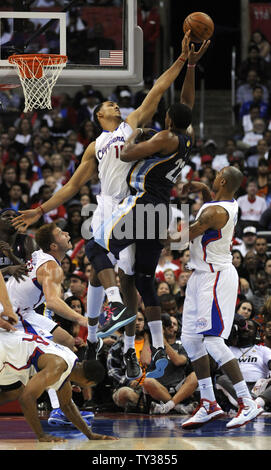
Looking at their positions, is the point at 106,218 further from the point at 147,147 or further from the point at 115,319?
the point at 115,319

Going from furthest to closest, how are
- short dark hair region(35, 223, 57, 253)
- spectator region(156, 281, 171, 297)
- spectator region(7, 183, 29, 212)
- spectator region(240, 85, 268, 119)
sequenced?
spectator region(240, 85, 268, 119), spectator region(7, 183, 29, 212), spectator region(156, 281, 171, 297), short dark hair region(35, 223, 57, 253)

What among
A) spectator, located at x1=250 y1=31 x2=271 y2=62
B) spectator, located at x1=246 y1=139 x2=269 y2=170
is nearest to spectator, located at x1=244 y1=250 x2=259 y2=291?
spectator, located at x1=246 y1=139 x2=269 y2=170

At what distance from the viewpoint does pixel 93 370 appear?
768 cm

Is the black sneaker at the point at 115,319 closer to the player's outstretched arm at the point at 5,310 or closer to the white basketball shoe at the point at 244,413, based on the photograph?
the player's outstretched arm at the point at 5,310

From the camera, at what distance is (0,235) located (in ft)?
28.3

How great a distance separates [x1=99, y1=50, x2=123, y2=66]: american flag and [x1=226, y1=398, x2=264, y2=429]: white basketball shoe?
368 cm

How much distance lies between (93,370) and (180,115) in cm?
246

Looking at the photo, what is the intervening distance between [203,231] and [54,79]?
7.21 ft

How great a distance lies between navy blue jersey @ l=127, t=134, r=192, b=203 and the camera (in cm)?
774

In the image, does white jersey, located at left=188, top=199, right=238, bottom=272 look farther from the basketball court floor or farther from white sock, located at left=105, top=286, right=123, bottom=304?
the basketball court floor

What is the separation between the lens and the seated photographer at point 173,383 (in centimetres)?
1024

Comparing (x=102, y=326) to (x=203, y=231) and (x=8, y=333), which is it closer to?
(x=8, y=333)

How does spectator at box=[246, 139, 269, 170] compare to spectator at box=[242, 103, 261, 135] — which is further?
spectator at box=[242, 103, 261, 135]
